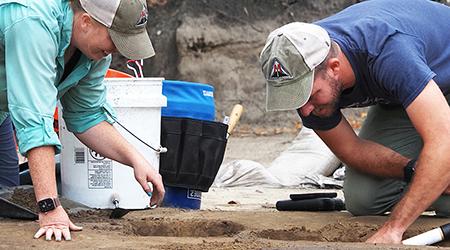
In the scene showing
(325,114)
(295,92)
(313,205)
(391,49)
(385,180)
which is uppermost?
(391,49)

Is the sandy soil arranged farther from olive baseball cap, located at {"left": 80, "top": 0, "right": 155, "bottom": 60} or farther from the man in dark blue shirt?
olive baseball cap, located at {"left": 80, "top": 0, "right": 155, "bottom": 60}

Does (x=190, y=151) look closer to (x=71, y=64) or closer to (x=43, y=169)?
(x=71, y=64)

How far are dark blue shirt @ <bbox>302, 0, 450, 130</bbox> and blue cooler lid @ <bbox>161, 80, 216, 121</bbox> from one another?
0.98m

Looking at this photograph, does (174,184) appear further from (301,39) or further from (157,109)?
(301,39)

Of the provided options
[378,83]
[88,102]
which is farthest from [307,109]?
[88,102]

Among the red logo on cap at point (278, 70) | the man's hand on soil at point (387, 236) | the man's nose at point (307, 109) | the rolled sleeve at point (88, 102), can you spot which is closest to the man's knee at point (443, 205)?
the man's hand on soil at point (387, 236)

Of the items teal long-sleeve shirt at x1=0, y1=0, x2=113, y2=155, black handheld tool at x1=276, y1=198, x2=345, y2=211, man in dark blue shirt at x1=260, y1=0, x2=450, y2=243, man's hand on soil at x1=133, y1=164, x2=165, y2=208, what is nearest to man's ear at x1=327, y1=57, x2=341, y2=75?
man in dark blue shirt at x1=260, y1=0, x2=450, y2=243

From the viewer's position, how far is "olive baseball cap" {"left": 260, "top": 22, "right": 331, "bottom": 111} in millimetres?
4672

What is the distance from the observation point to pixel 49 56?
439 centimetres

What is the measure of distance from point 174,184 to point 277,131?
5.01 metres

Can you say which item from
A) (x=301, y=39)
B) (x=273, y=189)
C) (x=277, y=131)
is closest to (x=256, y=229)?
(x=301, y=39)

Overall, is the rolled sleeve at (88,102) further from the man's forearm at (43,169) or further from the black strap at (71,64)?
the man's forearm at (43,169)

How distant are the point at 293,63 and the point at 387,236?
89 cm

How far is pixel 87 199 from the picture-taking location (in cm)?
561
